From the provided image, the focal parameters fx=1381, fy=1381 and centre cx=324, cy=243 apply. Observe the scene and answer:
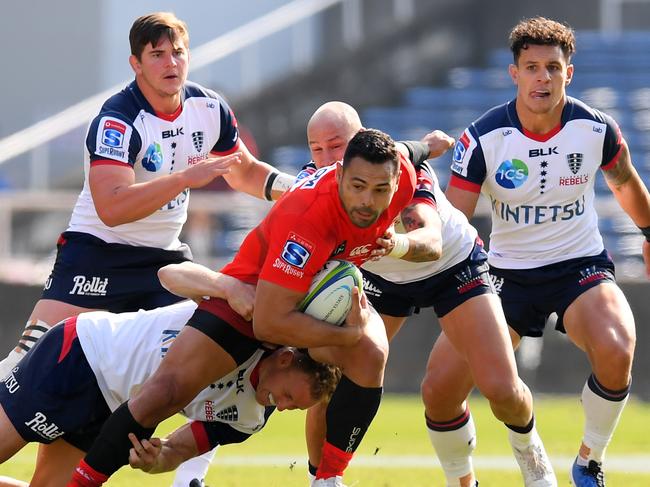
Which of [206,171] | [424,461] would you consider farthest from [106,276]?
[424,461]

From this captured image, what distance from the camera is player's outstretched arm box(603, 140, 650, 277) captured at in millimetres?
7500

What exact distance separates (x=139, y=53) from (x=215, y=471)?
117 inches

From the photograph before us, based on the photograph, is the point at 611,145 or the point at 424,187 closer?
the point at 424,187

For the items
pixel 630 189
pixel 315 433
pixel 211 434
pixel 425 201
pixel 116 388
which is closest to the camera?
pixel 116 388

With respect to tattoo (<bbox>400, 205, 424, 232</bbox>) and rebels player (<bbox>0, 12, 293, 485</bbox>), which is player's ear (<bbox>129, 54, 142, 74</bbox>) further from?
tattoo (<bbox>400, 205, 424, 232</bbox>)

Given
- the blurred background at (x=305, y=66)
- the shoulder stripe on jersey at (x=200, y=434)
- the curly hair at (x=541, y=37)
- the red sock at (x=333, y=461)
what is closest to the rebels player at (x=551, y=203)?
the curly hair at (x=541, y=37)

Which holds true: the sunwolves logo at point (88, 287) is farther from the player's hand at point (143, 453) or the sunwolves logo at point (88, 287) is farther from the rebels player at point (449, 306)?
the player's hand at point (143, 453)

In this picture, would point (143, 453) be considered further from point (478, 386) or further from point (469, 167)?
point (469, 167)

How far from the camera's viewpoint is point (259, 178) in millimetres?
7758

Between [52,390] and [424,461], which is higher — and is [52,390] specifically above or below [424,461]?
above

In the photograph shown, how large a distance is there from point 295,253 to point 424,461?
13.4 ft

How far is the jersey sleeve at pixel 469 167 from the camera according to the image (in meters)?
7.34

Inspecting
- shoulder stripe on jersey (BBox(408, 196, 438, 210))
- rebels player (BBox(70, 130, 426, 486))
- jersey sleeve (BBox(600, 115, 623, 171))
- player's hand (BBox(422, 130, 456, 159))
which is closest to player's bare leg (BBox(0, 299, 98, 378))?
rebels player (BBox(70, 130, 426, 486))

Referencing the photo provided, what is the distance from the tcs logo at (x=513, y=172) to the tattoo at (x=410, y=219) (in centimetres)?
112
